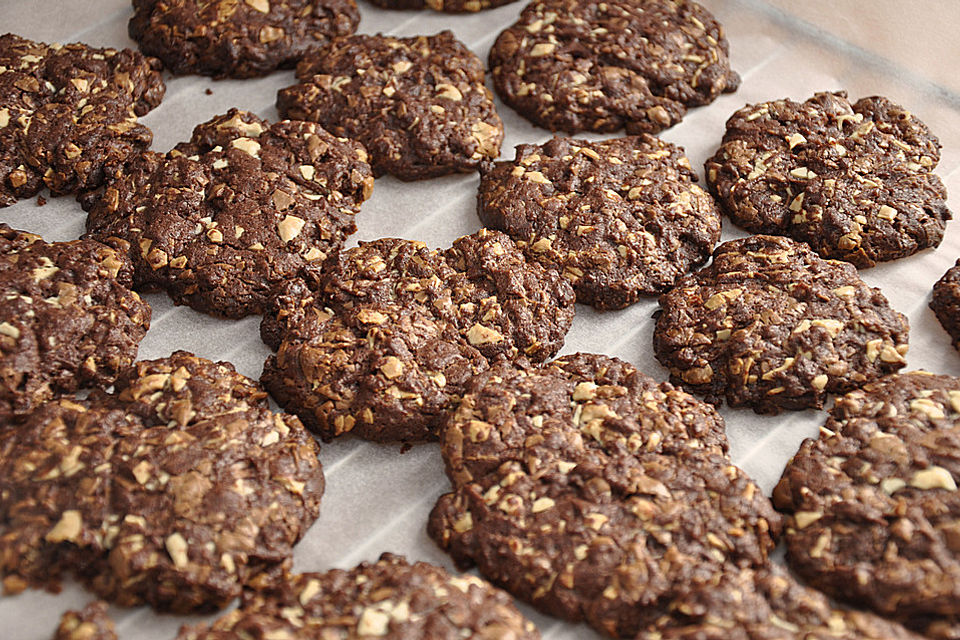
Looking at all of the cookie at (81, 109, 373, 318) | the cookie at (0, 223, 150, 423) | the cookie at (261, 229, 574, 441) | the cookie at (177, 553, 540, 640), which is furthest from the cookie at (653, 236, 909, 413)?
the cookie at (0, 223, 150, 423)

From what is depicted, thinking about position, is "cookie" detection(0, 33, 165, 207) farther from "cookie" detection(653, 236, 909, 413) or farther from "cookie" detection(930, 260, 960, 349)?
"cookie" detection(930, 260, 960, 349)

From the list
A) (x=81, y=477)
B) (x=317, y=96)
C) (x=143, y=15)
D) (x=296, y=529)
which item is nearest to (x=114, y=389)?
(x=81, y=477)

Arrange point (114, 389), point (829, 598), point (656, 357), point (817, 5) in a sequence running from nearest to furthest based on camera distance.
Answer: point (829, 598)
point (114, 389)
point (656, 357)
point (817, 5)

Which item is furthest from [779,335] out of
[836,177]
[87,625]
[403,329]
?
[87,625]

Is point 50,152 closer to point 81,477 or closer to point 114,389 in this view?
point 114,389

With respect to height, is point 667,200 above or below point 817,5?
below

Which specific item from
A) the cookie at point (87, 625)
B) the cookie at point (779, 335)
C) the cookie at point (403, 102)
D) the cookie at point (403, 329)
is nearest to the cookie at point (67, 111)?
the cookie at point (403, 102)

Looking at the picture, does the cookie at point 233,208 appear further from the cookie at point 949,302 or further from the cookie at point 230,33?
the cookie at point 949,302

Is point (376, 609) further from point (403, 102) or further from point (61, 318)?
point (403, 102)
